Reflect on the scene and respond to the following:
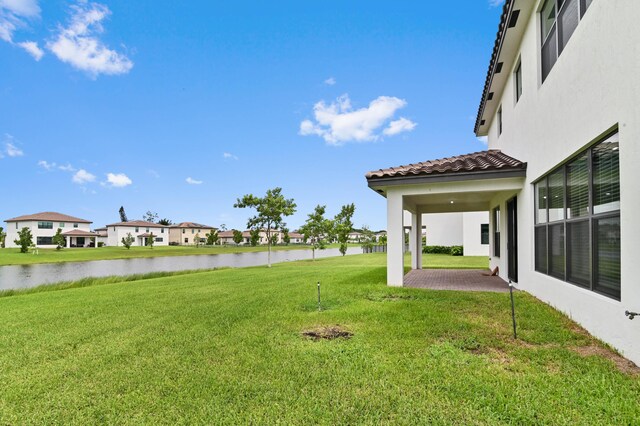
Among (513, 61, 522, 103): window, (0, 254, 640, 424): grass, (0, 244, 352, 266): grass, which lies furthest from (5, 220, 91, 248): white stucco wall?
(513, 61, 522, 103): window

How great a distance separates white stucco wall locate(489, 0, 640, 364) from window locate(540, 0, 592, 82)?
21 centimetres

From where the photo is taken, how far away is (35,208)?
67438 millimetres

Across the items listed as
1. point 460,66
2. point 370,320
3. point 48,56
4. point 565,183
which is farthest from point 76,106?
point 565,183

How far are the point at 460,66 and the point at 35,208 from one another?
3197 inches

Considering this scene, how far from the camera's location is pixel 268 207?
2778 centimetres

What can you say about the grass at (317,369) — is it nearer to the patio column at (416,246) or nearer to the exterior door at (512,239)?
the exterior door at (512,239)

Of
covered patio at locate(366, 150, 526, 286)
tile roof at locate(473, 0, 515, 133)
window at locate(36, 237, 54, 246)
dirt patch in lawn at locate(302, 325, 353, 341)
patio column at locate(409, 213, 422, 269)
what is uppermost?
tile roof at locate(473, 0, 515, 133)

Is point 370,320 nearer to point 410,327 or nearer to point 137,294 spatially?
point 410,327

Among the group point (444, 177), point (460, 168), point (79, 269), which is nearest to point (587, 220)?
point (460, 168)

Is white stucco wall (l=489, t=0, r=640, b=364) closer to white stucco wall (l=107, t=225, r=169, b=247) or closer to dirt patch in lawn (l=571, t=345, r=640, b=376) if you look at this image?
dirt patch in lawn (l=571, t=345, r=640, b=376)

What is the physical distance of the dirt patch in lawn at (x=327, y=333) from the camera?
5.05 m

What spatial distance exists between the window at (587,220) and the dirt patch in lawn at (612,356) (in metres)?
0.70

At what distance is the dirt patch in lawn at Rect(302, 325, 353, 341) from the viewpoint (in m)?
5.05

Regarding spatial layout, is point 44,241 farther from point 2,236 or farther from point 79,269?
point 79,269
